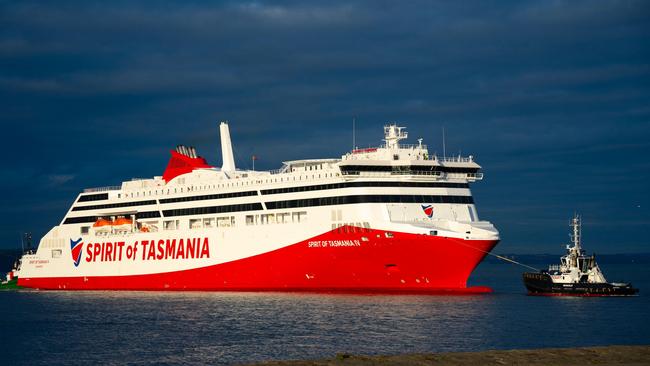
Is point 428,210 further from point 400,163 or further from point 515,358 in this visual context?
point 515,358

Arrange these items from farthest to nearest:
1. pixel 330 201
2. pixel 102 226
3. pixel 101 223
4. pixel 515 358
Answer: pixel 101 223
pixel 102 226
pixel 330 201
pixel 515 358

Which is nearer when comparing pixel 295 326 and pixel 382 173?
pixel 295 326

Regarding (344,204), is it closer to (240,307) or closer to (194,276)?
(240,307)

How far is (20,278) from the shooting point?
83.6m

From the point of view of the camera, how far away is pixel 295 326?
1725 inches

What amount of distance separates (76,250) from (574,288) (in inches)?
1711

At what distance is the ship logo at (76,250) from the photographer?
77.4 m

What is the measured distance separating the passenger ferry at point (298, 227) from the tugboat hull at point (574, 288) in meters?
5.76

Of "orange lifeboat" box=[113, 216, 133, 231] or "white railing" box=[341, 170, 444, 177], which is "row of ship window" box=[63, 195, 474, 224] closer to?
"white railing" box=[341, 170, 444, 177]

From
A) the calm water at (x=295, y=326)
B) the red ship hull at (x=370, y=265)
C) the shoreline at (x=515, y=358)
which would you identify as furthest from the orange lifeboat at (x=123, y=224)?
the shoreline at (x=515, y=358)

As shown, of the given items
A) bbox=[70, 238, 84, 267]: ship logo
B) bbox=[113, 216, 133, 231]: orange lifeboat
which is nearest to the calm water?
bbox=[113, 216, 133, 231]: orange lifeboat

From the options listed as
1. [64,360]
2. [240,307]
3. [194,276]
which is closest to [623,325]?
[240,307]

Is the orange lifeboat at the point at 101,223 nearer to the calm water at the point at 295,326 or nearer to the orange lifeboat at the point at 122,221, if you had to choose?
the orange lifeboat at the point at 122,221

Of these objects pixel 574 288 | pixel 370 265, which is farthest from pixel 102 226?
pixel 574 288
